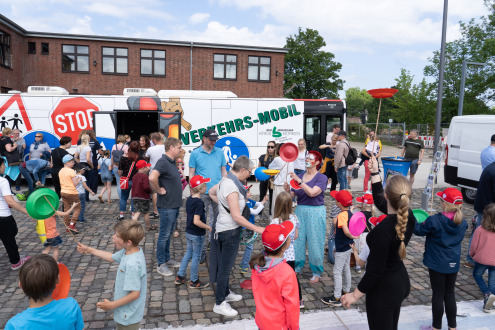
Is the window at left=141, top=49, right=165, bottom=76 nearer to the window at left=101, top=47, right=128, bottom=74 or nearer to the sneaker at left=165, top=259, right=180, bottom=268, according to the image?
the window at left=101, top=47, right=128, bottom=74

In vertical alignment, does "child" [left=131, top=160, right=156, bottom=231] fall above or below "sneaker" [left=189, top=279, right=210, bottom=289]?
above

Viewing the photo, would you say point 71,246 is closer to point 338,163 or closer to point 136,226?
point 136,226

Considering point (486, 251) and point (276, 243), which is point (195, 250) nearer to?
point (276, 243)

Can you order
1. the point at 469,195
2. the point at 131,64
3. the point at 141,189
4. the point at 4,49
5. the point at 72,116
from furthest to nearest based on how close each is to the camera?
the point at 131,64 → the point at 4,49 → the point at 72,116 → the point at 469,195 → the point at 141,189

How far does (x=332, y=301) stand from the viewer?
14.6 ft

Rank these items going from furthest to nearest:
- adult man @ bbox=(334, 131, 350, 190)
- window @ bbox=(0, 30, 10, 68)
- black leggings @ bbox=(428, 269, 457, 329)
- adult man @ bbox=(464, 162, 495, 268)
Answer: window @ bbox=(0, 30, 10, 68) < adult man @ bbox=(334, 131, 350, 190) < adult man @ bbox=(464, 162, 495, 268) < black leggings @ bbox=(428, 269, 457, 329)

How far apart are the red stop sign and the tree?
30.2m

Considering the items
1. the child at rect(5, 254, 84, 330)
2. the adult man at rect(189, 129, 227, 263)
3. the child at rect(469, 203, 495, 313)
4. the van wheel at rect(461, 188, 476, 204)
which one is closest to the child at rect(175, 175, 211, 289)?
the adult man at rect(189, 129, 227, 263)

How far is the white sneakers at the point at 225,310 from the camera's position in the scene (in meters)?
4.12

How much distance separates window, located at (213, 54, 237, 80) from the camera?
25227 millimetres

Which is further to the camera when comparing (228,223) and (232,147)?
(232,147)

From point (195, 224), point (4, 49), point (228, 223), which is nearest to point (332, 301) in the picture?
point (228, 223)

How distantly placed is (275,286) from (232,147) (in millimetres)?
10478

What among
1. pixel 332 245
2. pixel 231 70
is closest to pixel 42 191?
pixel 332 245
